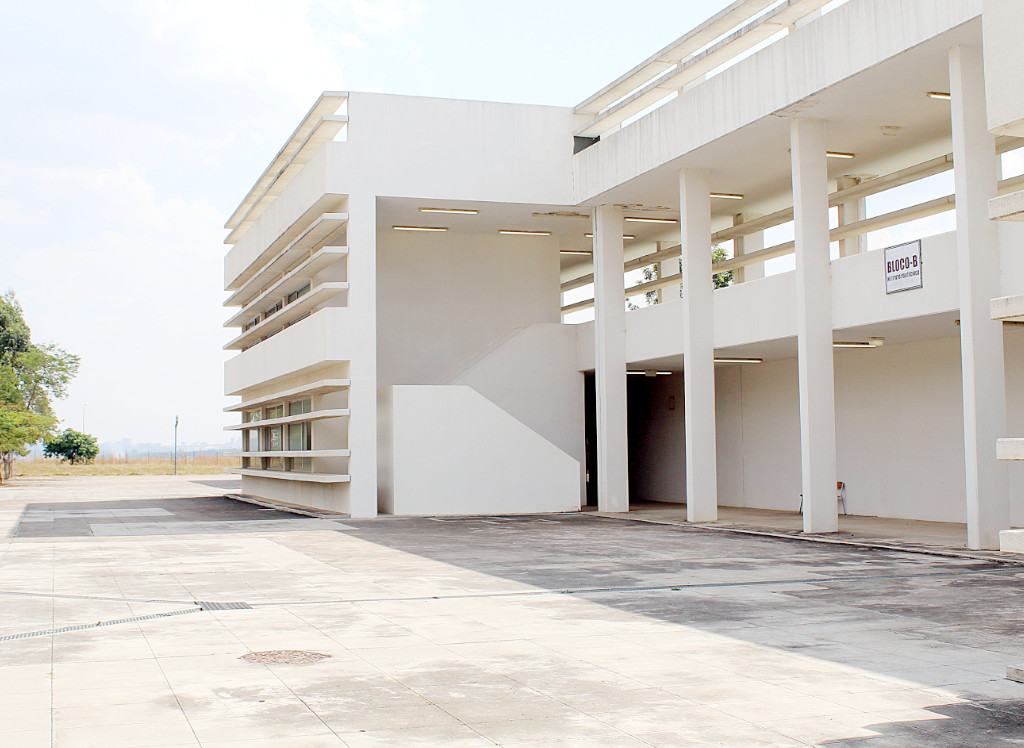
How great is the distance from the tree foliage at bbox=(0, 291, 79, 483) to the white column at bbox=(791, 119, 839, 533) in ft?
148

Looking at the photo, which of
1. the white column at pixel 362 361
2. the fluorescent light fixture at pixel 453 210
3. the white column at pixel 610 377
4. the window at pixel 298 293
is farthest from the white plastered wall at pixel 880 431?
the window at pixel 298 293

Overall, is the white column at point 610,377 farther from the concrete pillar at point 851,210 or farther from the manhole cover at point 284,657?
the manhole cover at point 284,657

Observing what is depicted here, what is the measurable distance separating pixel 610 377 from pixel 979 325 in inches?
466

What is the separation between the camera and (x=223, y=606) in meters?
11.0

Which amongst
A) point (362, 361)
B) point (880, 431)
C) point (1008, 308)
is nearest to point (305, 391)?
point (362, 361)

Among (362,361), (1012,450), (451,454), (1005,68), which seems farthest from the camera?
(451,454)

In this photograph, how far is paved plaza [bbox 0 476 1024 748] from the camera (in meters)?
6.17

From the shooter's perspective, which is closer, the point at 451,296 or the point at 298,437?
the point at 451,296

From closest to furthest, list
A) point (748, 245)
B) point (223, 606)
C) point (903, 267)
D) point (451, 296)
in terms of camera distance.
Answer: point (223, 606), point (903, 267), point (748, 245), point (451, 296)

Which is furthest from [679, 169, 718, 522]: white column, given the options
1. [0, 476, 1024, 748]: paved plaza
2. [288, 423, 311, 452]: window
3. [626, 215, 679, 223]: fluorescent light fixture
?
[288, 423, 311, 452]: window

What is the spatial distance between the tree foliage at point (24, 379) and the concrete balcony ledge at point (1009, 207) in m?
54.0

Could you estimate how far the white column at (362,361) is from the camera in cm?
2547

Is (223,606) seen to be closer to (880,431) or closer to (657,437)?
(880,431)

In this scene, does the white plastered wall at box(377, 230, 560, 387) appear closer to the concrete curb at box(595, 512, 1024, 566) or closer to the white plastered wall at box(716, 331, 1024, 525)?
the white plastered wall at box(716, 331, 1024, 525)
